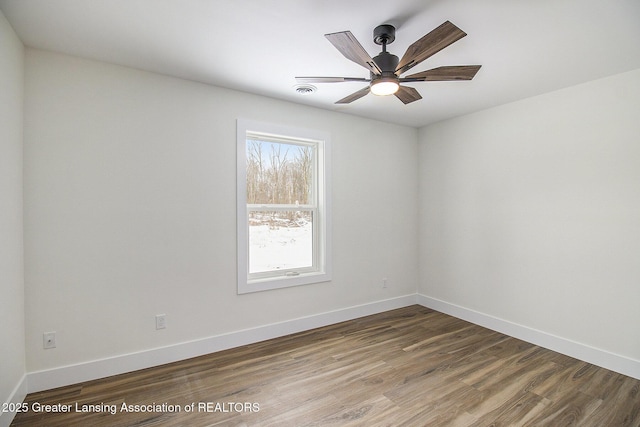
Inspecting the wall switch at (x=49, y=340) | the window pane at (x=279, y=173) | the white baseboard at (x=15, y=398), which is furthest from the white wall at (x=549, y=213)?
the white baseboard at (x=15, y=398)

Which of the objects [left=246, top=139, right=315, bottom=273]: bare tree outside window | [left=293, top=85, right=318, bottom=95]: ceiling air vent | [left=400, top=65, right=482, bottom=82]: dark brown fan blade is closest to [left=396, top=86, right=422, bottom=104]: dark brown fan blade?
[left=400, top=65, right=482, bottom=82]: dark brown fan blade

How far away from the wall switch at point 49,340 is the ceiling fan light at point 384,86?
3.03 m

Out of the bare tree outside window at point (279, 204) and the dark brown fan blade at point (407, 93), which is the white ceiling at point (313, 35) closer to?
the dark brown fan blade at point (407, 93)

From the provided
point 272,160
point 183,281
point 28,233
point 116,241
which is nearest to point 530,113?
point 272,160

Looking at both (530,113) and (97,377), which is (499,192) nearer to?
(530,113)

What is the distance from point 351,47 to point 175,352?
2868mm

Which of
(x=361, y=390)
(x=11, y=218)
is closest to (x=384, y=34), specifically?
(x=361, y=390)

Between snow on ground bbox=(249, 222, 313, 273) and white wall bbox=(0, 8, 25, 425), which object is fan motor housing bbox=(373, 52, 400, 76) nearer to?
snow on ground bbox=(249, 222, 313, 273)

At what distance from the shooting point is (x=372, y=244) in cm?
412

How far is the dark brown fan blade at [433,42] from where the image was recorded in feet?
5.35

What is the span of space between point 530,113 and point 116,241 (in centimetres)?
418

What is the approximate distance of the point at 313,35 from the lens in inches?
85.4

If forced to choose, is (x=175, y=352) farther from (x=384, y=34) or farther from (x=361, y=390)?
(x=384, y=34)

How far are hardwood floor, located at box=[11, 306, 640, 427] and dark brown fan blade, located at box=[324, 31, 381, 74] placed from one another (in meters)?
2.33
